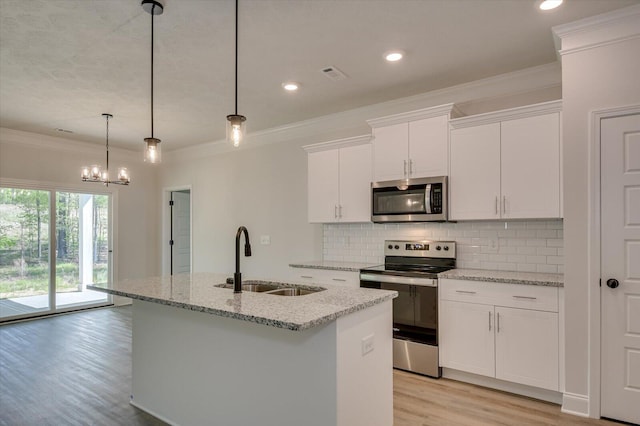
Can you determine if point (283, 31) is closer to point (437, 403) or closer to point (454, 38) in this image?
point (454, 38)

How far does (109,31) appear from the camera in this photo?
2.68 m

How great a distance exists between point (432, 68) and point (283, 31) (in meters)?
1.42

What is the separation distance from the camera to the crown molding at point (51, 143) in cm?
533

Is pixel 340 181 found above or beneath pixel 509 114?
beneath

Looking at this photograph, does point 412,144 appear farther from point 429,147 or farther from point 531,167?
point 531,167

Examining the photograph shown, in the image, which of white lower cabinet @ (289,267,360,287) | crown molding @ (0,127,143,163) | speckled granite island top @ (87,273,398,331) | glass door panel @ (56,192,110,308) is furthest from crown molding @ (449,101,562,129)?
glass door panel @ (56,192,110,308)

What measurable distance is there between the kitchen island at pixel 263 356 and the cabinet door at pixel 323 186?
1.95 meters

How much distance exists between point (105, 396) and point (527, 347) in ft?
11.0

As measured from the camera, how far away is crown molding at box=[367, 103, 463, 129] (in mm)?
3470

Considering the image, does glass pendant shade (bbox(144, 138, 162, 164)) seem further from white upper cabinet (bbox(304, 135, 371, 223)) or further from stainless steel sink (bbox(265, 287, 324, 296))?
white upper cabinet (bbox(304, 135, 371, 223))

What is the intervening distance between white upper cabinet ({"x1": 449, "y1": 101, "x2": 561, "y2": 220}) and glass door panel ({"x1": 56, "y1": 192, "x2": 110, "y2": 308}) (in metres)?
5.82

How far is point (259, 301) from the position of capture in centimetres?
203

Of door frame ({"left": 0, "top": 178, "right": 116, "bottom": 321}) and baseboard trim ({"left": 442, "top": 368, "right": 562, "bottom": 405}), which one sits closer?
baseboard trim ({"left": 442, "top": 368, "right": 562, "bottom": 405})

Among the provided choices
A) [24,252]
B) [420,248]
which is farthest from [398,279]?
[24,252]
